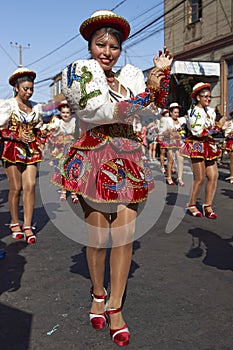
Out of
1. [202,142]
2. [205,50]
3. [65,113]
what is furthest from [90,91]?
[205,50]

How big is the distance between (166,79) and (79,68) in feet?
1.70

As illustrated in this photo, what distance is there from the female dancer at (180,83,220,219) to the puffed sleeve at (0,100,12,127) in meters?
2.58

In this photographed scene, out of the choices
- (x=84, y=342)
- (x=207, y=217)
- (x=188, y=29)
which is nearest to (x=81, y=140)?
(x=84, y=342)

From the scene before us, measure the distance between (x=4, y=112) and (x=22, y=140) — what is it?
1.49 ft

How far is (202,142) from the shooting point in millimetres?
5766

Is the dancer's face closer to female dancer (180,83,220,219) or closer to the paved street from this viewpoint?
female dancer (180,83,220,219)

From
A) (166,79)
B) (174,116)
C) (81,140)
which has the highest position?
(174,116)

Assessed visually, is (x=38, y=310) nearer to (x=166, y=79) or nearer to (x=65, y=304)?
(x=65, y=304)

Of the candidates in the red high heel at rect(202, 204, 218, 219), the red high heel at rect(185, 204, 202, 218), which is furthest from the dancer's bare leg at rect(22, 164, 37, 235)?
the red high heel at rect(202, 204, 218, 219)

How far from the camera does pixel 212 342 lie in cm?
243

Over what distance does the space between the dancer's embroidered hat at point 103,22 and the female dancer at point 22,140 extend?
2.12 metres

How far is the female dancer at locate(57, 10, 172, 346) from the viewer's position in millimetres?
2307

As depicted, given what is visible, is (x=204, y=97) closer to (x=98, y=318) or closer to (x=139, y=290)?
(x=139, y=290)

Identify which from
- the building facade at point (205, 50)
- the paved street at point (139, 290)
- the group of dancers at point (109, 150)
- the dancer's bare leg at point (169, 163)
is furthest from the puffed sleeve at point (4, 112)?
the building facade at point (205, 50)
